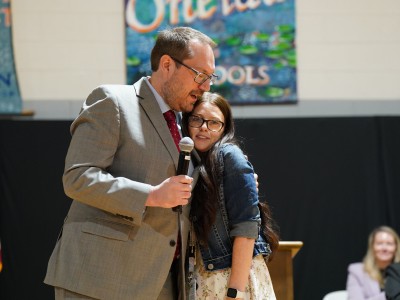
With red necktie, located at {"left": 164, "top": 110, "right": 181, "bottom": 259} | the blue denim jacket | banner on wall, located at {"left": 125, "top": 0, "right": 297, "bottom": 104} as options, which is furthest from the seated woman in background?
red necktie, located at {"left": 164, "top": 110, "right": 181, "bottom": 259}

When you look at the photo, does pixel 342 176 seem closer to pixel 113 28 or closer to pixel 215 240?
pixel 113 28

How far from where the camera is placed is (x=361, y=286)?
5.64 m

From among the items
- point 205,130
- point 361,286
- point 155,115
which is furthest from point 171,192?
point 361,286

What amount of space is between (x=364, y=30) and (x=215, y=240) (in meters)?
4.33

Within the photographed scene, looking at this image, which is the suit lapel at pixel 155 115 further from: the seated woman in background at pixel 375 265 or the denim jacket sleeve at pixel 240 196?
the seated woman in background at pixel 375 265

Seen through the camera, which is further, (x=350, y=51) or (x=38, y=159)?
(x=350, y=51)

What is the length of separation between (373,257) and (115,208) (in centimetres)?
Result: 392

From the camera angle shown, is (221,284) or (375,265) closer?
(221,284)

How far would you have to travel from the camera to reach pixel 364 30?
21.1 ft

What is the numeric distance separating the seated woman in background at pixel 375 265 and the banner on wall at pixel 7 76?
129 inches

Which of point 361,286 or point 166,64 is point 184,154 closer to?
point 166,64

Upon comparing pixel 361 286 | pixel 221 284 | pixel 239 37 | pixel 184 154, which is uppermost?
pixel 239 37

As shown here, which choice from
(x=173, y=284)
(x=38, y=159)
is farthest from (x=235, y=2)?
(x=173, y=284)

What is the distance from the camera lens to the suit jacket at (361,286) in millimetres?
5520
